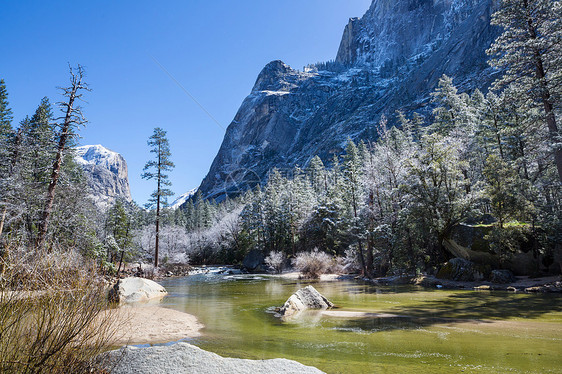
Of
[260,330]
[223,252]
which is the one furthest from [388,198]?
[223,252]

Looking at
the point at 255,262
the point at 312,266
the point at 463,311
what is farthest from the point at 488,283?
the point at 255,262

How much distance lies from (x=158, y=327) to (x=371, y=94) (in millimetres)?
167185

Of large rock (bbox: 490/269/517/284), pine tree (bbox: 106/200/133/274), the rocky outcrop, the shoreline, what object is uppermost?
pine tree (bbox: 106/200/133/274)

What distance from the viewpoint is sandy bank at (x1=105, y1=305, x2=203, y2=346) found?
783 cm

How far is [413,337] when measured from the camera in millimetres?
7336

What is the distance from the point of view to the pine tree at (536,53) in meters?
13.0

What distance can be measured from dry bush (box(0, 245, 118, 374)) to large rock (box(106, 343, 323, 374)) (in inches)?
17.9

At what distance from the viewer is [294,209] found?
144 feet

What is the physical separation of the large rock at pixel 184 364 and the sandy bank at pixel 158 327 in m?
2.78

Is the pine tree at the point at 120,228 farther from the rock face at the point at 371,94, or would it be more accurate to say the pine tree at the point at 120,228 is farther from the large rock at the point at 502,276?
the rock face at the point at 371,94

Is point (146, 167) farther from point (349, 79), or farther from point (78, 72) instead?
point (349, 79)

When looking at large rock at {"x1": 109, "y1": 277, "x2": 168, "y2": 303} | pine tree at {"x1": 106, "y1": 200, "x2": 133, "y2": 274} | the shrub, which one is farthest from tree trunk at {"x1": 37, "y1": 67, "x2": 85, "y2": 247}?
the shrub

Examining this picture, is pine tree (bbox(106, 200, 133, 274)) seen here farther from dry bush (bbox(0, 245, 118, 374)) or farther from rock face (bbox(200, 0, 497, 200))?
rock face (bbox(200, 0, 497, 200))

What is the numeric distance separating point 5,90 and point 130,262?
21.3 metres
